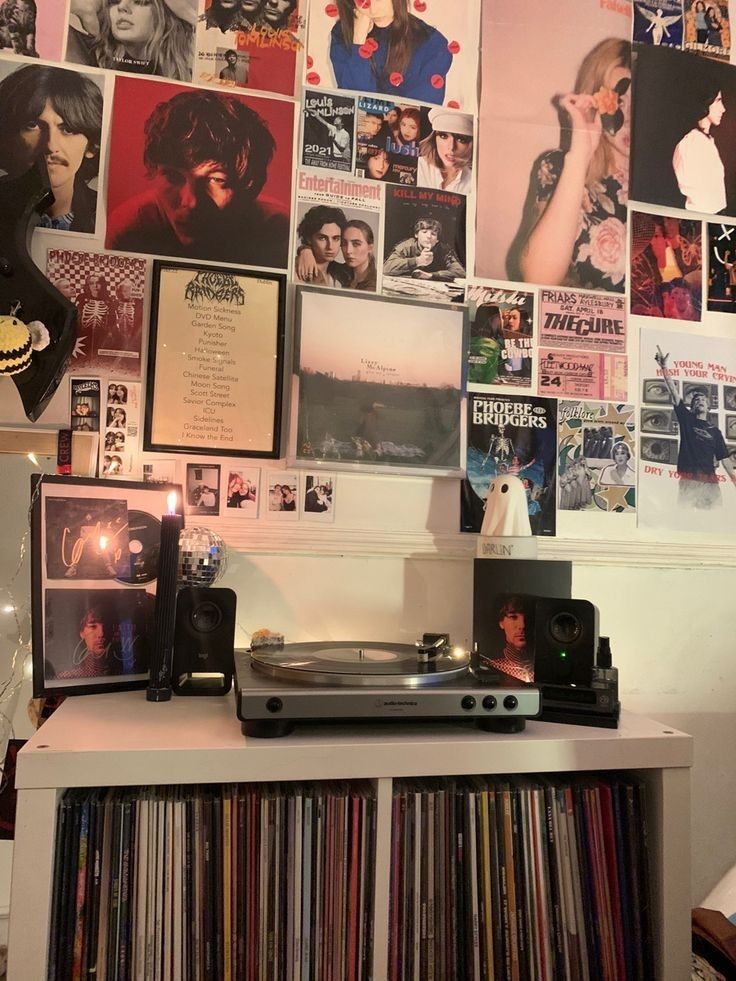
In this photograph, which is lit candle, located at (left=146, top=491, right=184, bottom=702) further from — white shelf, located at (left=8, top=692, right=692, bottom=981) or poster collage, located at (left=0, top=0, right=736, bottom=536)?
poster collage, located at (left=0, top=0, right=736, bottom=536)

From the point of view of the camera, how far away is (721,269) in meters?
1.64

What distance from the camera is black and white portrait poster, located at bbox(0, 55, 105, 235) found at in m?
1.35

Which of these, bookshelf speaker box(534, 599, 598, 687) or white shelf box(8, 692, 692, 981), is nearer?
white shelf box(8, 692, 692, 981)

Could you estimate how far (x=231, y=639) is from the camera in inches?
47.0

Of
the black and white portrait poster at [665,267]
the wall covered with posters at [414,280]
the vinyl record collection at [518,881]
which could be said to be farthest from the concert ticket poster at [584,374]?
the vinyl record collection at [518,881]

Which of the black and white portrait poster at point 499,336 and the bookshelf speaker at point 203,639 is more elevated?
the black and white portrait poster at point 499,336

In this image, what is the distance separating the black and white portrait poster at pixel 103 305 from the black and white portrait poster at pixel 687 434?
3.47 feet

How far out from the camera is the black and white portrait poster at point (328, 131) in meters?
1.48

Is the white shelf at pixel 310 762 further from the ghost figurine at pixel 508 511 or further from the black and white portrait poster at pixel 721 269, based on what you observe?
the black and white portrait poster at pixel 721 269

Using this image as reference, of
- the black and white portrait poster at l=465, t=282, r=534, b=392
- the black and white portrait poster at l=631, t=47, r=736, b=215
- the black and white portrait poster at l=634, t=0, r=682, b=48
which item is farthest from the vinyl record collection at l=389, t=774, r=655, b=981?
the black and white portrait poster at l=634, t=0, r=682, b=48

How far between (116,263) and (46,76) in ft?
1.23

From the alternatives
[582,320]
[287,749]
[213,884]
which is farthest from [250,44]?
[213,884]

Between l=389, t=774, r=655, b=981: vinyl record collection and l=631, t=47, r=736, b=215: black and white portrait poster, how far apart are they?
4.23 ft

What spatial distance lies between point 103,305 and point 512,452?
2.77 ft
